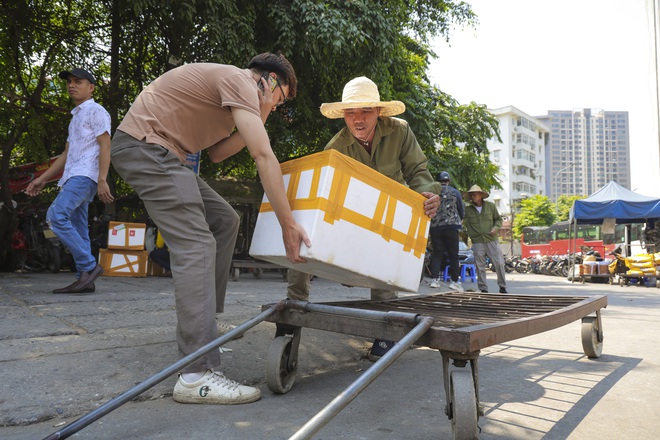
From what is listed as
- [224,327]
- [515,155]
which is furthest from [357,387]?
[515,155]

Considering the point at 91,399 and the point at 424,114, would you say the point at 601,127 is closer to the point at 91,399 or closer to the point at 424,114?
the point at 424,114

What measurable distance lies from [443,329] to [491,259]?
7737 mm

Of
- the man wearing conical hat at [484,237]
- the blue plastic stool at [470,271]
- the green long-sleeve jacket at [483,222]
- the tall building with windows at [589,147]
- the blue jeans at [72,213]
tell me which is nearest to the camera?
the blue jeans at [72,213]

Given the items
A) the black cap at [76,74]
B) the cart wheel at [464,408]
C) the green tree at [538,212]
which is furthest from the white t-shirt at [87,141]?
the green tree at [538,212]

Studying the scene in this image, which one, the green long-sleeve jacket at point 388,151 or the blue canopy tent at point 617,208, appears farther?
the blue canopy tent at point 617,208

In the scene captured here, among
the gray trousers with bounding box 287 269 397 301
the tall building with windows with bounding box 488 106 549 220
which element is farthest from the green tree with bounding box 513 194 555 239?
the gray trousers with bounding box 287 269 397 301

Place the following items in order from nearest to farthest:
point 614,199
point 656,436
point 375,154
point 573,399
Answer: point 656,436 < point 573,399 < point 375,154 < point 614,199

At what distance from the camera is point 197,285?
2.36 m

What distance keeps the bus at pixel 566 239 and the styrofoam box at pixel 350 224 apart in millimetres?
22085

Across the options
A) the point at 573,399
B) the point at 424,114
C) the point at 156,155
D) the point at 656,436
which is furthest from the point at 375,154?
the point at 424,114

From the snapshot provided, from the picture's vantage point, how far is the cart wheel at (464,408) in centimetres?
178

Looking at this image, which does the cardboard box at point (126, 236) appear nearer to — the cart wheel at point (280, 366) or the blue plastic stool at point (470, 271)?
the cart wheel at point (280, 366)

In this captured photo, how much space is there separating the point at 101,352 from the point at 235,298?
275 cm

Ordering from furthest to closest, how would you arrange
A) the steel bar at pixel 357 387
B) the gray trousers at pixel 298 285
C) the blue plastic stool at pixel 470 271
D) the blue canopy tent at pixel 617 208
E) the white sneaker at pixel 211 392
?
the blue plastic stool at pixel 470 271 < the blue canopy tent at pixel 617 208 < the gray trousers at pixel 298 285 < the white sneaker at pixel 211 392 < the steel bar at pixel 357 387
